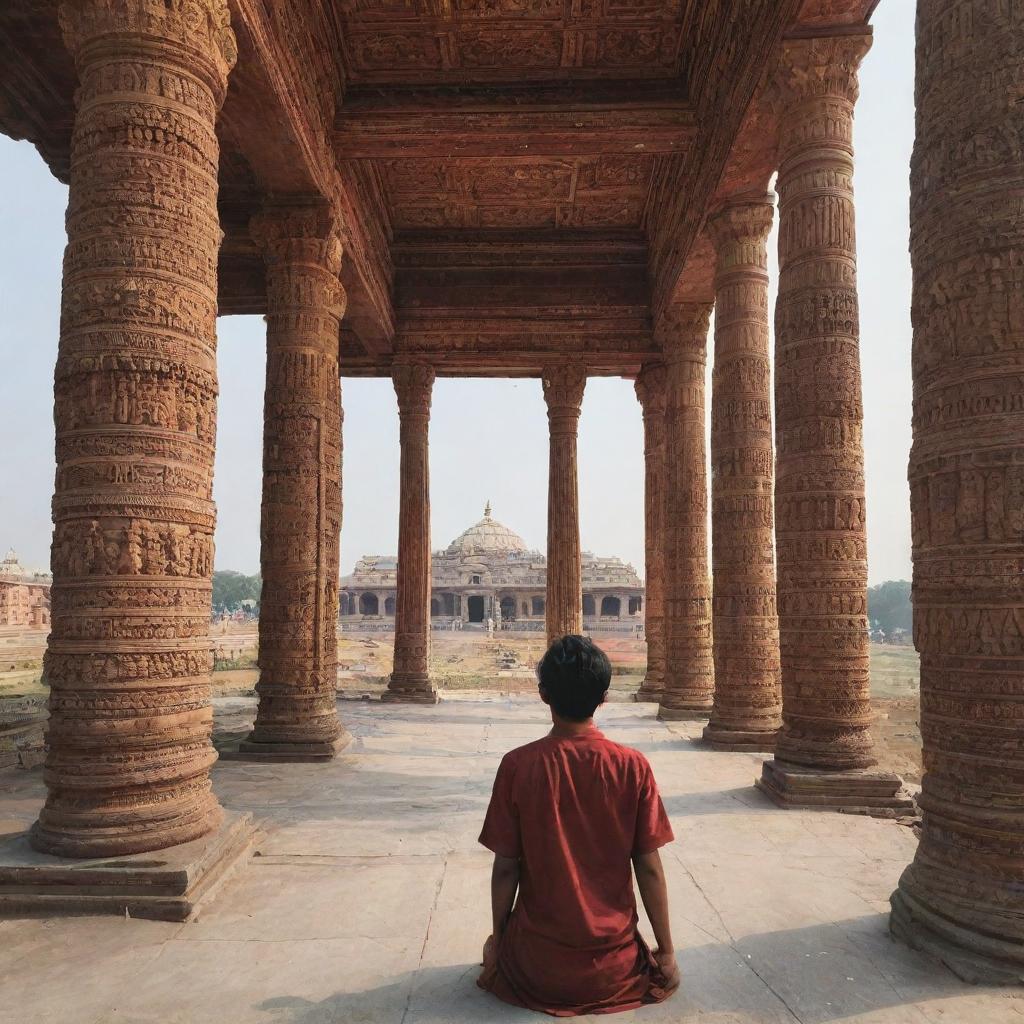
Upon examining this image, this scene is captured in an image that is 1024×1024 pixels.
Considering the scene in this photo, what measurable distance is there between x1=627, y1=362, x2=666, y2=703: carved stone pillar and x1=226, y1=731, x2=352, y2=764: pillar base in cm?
782

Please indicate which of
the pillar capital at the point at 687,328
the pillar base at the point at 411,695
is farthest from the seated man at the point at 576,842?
the pillar base at the point at 411,695

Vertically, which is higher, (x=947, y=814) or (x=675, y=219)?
(x=675, y=219)

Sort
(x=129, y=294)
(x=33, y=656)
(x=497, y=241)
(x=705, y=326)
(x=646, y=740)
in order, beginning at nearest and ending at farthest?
(x=129, y=294)
(x=646, y=740)
(x=705, y=326)
(x=497, y=241)
(x=33, y=656)

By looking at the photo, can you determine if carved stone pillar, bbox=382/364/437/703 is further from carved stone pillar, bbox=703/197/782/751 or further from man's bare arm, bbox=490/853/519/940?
man's bare arm, bbox=490/853/519/940

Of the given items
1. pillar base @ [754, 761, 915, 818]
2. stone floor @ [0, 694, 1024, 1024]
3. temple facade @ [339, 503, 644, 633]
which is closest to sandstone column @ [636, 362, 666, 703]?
pillar base @ [754, 761, 915, 818]

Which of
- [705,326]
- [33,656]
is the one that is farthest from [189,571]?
[33,656]

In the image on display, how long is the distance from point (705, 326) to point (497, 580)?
49.9m

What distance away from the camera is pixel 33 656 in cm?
2659

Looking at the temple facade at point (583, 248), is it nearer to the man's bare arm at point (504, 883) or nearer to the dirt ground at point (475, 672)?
the man's bare arm at point (504, 883)

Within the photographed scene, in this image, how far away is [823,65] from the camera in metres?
6.92

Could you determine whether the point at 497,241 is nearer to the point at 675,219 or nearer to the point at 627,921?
the point at 675,219

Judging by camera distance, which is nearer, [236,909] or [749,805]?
[236,909]

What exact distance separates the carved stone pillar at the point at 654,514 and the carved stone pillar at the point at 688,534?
98.7 inches

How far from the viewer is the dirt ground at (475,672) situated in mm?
13125
